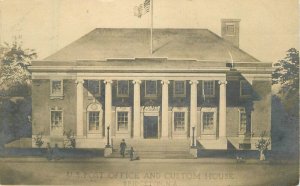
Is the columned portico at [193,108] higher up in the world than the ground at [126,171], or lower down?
higher up

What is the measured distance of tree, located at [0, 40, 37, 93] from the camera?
6.08 metres

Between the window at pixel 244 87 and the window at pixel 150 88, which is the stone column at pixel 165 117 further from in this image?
the window at pixel 244 87

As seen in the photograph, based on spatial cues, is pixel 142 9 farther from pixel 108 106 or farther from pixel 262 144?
pixel 262 144

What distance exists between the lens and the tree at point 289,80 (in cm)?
619

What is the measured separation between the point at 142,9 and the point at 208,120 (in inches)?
51.5

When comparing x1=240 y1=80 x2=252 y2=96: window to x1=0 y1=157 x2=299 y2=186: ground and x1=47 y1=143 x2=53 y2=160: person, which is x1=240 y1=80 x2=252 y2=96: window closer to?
x1=0 y1=157 x2=299 y2=186: ground

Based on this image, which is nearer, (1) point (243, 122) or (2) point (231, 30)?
(2) point (231, 30)

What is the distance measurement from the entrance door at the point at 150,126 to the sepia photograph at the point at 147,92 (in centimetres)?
1

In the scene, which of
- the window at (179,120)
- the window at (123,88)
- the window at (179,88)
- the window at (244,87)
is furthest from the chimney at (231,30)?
the window at (123,88)

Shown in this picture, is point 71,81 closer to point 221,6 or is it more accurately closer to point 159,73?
point 159,73

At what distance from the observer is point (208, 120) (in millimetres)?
6117

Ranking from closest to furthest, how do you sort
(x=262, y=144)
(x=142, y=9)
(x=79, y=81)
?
(x=142, y=9)
(x=79, y=81)
(x=262, y=144)

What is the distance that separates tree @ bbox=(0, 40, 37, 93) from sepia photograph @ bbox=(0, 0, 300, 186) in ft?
0.04

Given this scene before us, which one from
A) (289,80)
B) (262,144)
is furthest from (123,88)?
(289,80)
